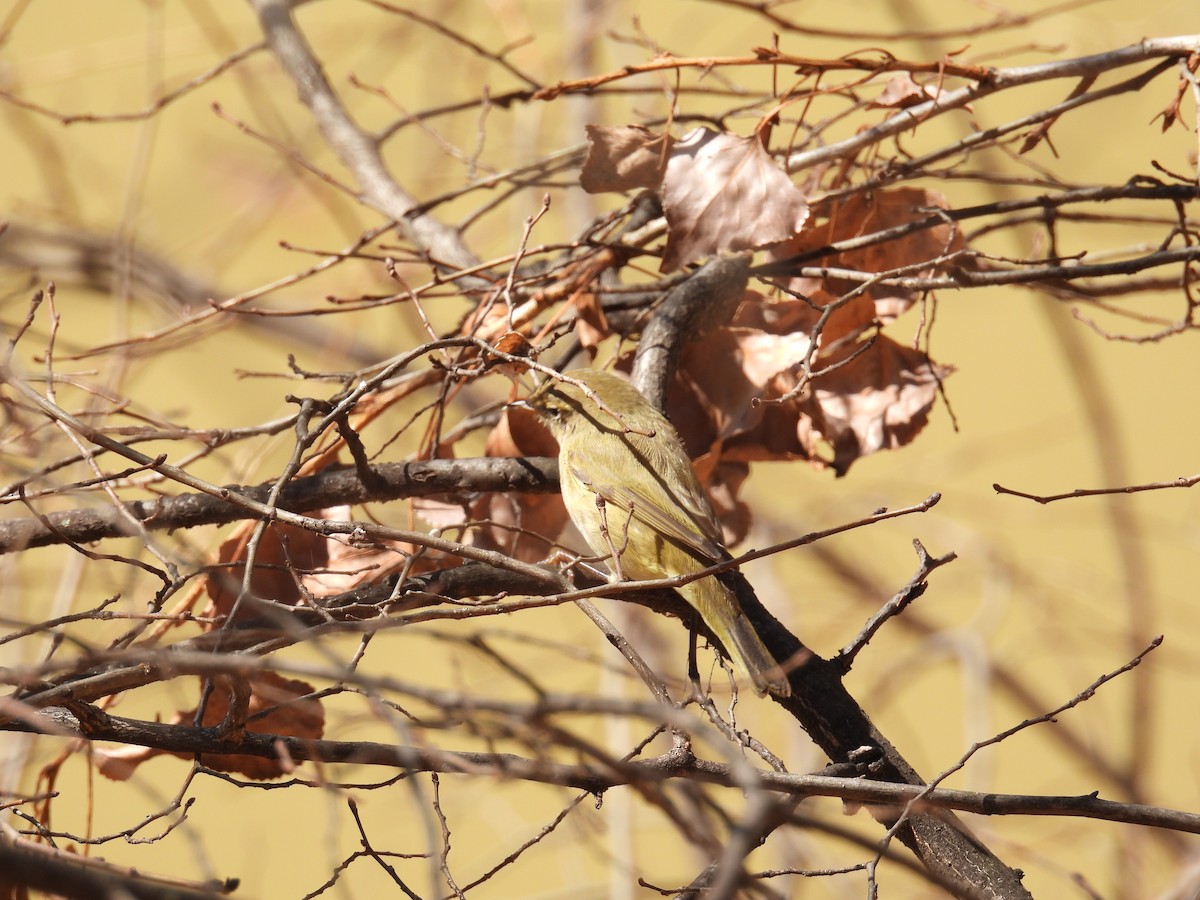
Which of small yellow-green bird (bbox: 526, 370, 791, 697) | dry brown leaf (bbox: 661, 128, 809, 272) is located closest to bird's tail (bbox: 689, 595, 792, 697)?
small yellow-green bird (bbox: 526, 370, 791, 697)

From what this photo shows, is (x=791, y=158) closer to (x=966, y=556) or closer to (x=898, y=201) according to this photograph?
(x=898, y=201)

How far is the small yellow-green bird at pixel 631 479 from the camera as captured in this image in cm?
245

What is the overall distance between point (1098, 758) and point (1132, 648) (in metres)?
0.46

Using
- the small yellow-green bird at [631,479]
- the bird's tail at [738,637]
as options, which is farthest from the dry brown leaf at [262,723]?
the bird's tail at [738,637]

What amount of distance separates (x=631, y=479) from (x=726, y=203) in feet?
2.39

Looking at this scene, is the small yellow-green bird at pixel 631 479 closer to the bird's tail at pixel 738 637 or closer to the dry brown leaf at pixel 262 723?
the bird's tail at pixel 738 637

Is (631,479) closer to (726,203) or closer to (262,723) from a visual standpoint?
(726,203)

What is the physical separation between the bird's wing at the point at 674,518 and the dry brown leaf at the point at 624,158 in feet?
2.07

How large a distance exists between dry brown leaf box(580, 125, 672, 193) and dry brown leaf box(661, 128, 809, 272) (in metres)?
A: 0.08

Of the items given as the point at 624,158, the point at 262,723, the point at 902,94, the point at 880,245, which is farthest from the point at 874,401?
the point at 262,723

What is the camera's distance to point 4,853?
806 millimetres

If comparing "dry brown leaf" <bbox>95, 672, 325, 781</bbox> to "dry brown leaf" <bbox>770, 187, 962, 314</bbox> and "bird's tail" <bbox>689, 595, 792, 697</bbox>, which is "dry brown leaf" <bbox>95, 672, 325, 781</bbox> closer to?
"bird's tail" <bbox>689, 595, 792, 697</bbox>

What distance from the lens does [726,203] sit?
7.17ft

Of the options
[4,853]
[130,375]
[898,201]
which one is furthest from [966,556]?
[4,853]
